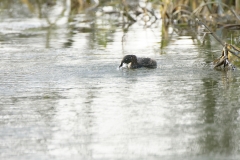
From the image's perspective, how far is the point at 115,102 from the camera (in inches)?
285

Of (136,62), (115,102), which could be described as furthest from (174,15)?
(115,102)

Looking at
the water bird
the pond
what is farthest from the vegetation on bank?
the water bird

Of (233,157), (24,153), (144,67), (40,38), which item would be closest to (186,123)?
(233,157)

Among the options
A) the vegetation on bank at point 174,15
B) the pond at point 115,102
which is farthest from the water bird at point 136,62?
the vegetation on bank at point 174,15

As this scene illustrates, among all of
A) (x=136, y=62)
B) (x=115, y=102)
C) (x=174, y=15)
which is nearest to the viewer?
(x=115, y=102)

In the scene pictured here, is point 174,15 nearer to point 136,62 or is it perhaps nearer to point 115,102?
point 136,62

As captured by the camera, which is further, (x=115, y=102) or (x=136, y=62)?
(x=136, y=62)

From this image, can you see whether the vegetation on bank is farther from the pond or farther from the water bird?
the water bird

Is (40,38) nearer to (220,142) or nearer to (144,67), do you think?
(144,67)

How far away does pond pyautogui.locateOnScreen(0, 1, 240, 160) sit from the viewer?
222 inches

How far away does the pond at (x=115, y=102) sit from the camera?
5.64 m

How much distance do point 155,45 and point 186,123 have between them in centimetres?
540

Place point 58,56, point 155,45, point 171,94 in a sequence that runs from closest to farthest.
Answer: point 171,94, point 58,56, point 155,45

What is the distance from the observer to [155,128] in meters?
6.19
